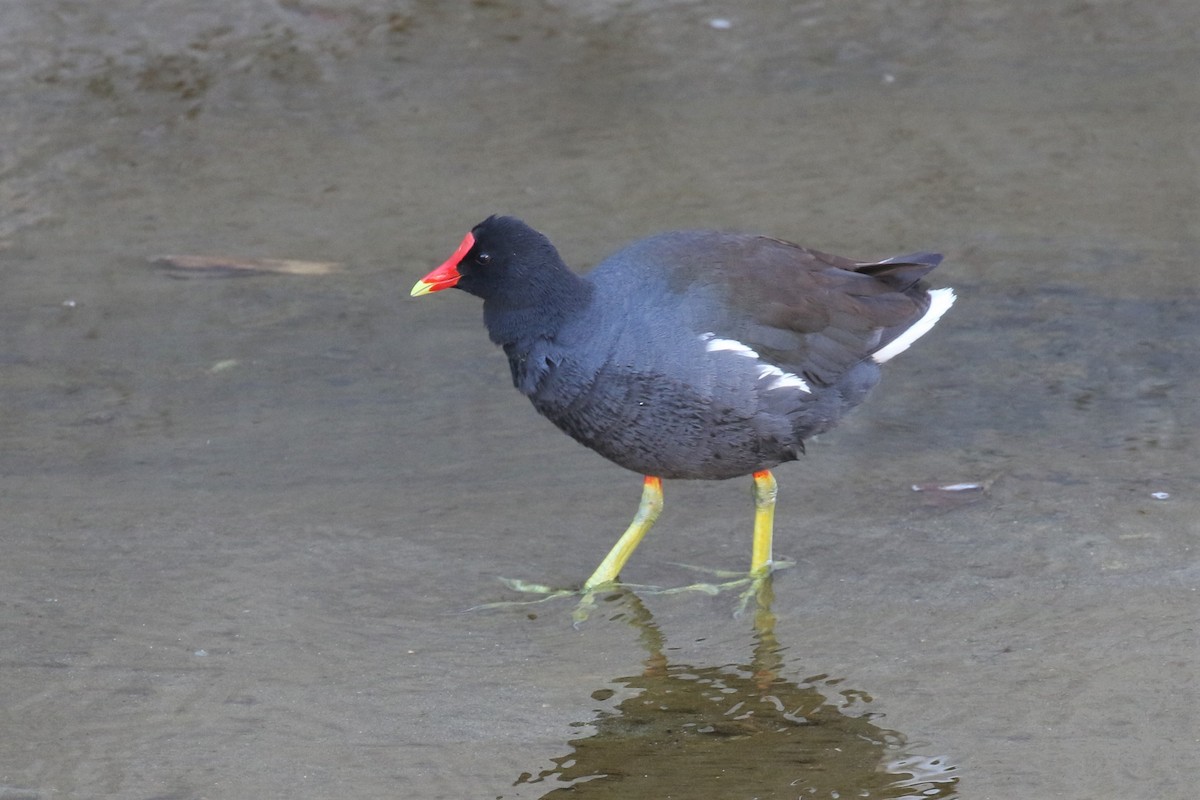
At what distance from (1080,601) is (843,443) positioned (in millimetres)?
952

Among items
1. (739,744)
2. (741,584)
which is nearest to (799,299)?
(741,584)

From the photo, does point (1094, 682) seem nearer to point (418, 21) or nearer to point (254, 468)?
point (254, 468)

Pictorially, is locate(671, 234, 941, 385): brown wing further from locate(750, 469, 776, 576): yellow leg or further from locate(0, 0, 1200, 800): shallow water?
locate(0, 0, 1200, 800): shallow water

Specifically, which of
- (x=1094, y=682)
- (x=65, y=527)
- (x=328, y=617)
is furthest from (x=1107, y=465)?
(x=65, y=527)

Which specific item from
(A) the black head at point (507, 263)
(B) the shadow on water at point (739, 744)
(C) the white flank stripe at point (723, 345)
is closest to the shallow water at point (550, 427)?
(B) the shadow on water at point (739, 744)

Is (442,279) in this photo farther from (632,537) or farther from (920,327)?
(920,327)

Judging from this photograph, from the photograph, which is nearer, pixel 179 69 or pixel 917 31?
pixel 179 69

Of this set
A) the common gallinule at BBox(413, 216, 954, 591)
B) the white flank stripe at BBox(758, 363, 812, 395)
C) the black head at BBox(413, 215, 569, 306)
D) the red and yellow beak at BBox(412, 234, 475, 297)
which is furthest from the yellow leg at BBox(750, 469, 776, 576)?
the red and yellow beak at BBox(412, 234, 475, 297)

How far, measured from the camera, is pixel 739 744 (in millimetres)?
2971

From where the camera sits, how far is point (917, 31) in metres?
6.91

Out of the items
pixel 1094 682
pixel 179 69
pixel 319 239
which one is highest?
pixel 179 69

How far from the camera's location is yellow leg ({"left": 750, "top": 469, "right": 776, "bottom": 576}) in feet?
11.9

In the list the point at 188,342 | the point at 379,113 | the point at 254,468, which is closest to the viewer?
the point at 254,468

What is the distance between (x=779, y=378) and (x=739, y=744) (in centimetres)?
91
